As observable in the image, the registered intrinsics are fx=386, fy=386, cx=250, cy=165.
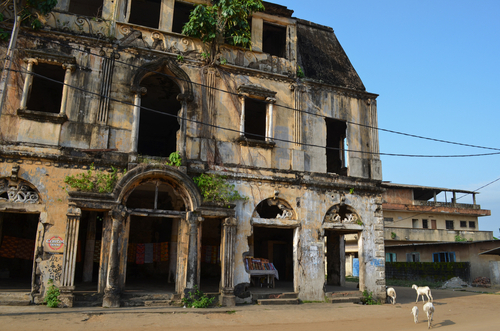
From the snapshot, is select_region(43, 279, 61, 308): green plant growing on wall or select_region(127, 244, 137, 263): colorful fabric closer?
select_region(43, 279, 61, 308): green plant growing on wall

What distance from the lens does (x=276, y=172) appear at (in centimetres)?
1413

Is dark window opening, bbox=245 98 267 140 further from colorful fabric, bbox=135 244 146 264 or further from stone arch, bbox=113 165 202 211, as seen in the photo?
colorful fabric, bbox=135 244 146 264

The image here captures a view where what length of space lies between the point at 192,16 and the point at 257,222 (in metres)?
7.61

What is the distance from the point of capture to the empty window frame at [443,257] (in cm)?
2782

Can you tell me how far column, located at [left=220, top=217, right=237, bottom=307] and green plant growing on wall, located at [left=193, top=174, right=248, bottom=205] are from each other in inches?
29.0

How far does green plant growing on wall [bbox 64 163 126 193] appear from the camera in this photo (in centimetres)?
1155

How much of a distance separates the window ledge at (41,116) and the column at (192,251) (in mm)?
4929

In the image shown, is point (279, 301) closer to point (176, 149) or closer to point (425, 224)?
point (176, 149)

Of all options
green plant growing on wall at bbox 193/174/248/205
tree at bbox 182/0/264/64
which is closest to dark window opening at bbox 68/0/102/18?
tree at bbox 182/0/264/64

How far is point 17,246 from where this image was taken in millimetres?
14852

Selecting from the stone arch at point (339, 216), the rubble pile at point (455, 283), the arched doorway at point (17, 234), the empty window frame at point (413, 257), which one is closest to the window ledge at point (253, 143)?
the stone arch at point (339, 216)

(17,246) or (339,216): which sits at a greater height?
(339,216)

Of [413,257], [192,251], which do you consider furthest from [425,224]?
[192,251]

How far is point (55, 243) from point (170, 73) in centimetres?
659
